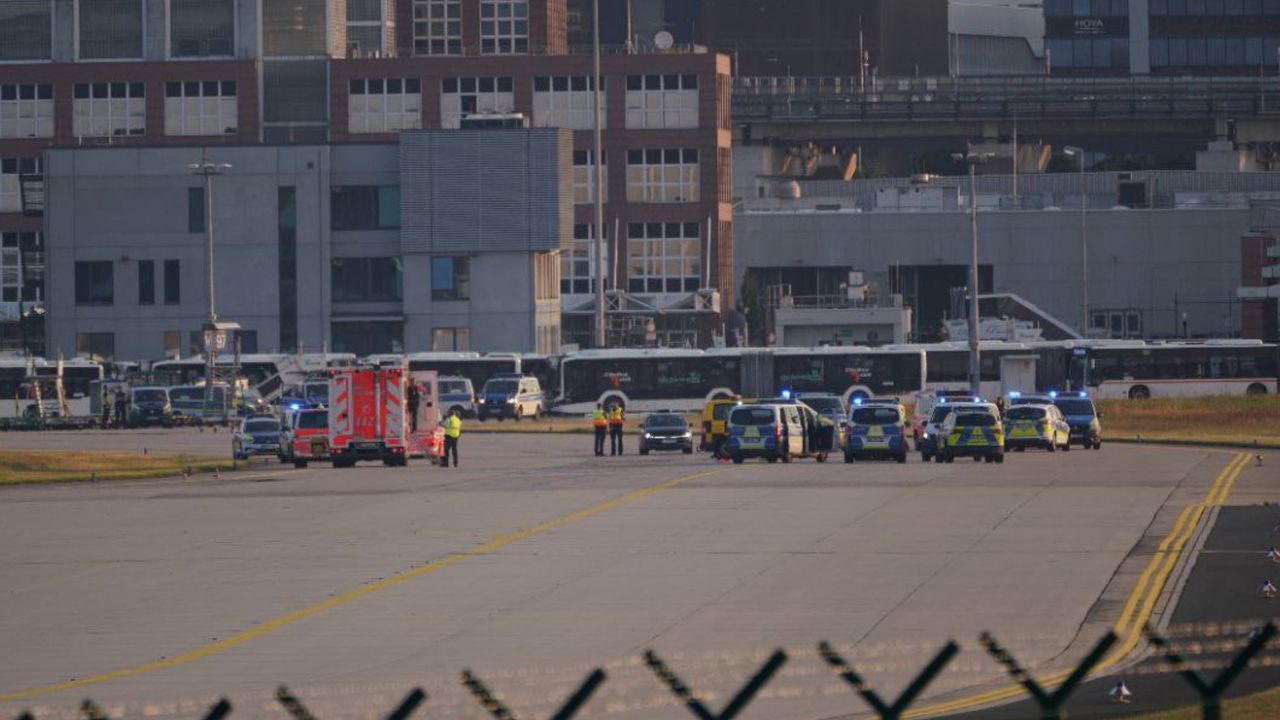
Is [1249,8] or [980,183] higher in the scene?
[1249,8]

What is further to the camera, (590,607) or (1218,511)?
(1218,511)

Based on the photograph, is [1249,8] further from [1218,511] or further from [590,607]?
[590,607]

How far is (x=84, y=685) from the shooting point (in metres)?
23.0

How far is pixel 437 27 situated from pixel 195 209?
26182mm

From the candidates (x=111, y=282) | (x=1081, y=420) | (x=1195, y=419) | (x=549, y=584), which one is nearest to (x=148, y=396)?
(x=111, y=282)

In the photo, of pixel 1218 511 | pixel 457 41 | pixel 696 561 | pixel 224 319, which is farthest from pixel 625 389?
pixel 696 561

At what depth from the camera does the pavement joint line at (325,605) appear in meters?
23.2

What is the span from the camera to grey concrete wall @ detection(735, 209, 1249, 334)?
13775 cm

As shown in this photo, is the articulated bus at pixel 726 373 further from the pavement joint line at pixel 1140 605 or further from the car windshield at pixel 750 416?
the pavement joint line at pixel 1140 605

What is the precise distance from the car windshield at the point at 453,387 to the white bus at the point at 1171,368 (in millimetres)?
29737

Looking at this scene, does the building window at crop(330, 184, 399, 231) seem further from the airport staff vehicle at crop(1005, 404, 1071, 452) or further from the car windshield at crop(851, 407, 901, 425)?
the car windshield at crop(851, 407, 901, 425)

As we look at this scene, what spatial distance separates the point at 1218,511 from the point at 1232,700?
24403 millimetres

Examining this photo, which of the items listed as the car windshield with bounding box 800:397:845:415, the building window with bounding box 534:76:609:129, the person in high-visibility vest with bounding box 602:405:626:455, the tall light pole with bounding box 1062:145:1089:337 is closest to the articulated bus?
the car windshield with bounding box 800:397:845:415

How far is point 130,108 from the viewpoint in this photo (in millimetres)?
133125
